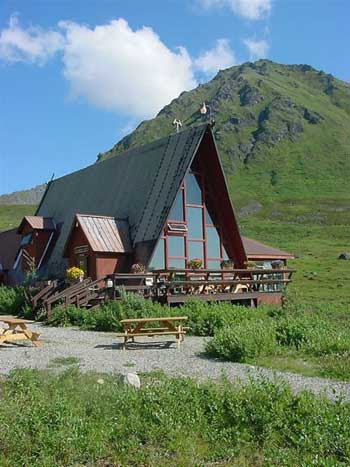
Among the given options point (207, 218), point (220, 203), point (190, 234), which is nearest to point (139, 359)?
point (190, 234)

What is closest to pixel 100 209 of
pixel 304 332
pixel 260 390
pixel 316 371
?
pixel 304 332

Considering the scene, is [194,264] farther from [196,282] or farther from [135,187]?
[135,187]

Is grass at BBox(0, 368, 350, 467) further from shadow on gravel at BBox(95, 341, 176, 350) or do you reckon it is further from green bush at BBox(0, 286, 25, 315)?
green bush at BBox(0, 286, 25, 315)

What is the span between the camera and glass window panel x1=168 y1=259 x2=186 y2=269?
24422 millimetres

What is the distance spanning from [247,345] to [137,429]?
544cm

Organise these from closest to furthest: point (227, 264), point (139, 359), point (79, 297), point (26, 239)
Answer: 1. point (139, 359)
2. point (79, 297)
3. point (227, 264)
4. point (26, 239)

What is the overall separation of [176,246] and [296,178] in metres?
120

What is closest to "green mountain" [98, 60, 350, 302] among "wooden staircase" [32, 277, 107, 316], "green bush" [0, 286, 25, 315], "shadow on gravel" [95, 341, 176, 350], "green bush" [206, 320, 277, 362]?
"wooden staircase" [32, 277, 107, 316]

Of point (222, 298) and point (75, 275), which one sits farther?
point (75, 275)

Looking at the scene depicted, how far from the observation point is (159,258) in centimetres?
2416

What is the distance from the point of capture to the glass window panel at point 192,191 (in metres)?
25.6

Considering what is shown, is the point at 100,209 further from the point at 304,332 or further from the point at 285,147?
the point at 285,147

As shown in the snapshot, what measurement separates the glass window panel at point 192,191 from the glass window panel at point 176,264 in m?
2.65

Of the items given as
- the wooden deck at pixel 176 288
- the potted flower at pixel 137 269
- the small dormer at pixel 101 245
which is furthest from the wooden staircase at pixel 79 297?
the small dormer at pixel 101 245
